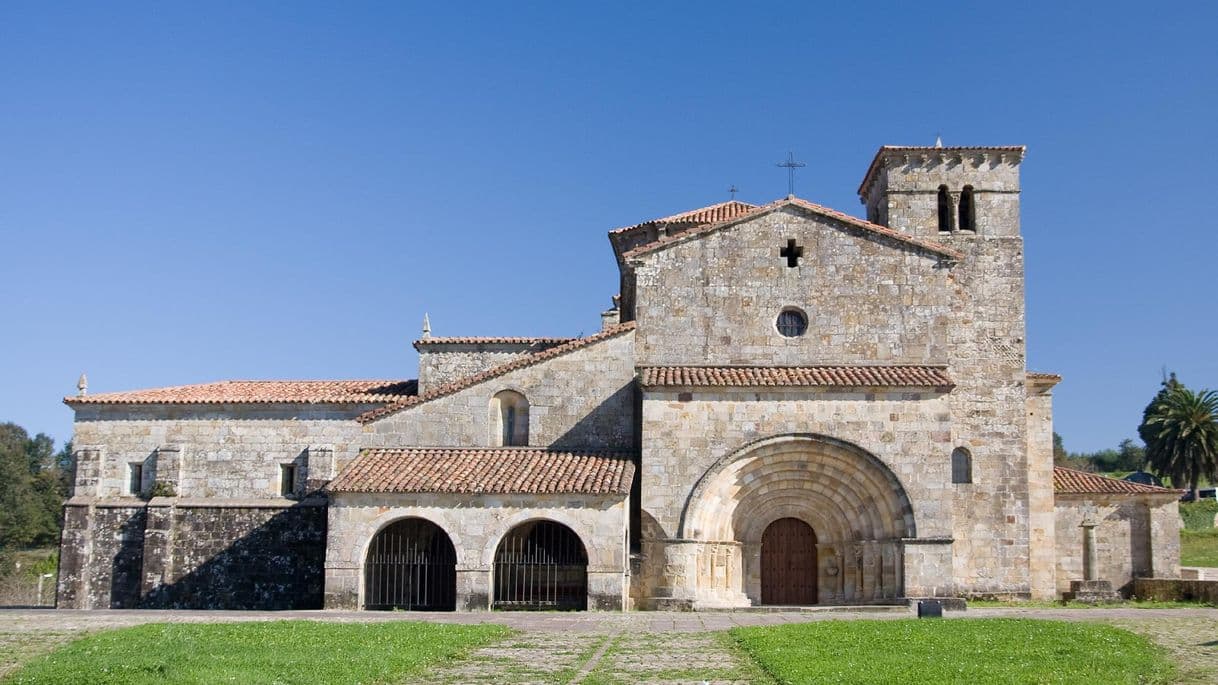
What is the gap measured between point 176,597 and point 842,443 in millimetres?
16269

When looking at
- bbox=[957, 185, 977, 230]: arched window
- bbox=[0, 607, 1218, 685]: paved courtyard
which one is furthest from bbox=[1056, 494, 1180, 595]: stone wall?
bbox=[957, 185, 977, 230]: arched window

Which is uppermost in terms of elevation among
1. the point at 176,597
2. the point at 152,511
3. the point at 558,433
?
the point at 558,433

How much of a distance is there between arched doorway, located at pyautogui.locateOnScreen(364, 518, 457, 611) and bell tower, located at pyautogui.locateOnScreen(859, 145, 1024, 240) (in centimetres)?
1382

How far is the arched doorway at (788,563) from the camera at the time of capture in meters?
28.4

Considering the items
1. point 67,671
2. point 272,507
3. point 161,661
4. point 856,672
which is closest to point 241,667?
Answer: point 161,661

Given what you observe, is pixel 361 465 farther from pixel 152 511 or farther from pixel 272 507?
pixel 152 511

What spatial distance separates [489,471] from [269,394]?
9.03 m

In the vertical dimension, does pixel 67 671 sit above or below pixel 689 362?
below

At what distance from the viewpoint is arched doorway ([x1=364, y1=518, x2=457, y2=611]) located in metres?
27.0

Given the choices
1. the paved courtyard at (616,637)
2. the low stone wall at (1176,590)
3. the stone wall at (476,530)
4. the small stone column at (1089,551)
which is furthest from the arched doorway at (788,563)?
the small stone column at (1089,551)

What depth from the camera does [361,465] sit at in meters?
27.5

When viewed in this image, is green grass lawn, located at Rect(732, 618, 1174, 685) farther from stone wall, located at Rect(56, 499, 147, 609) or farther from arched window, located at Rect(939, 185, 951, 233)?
stone wall, located at Rect(56, 499, 147, 609)

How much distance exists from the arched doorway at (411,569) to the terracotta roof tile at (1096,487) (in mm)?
16164

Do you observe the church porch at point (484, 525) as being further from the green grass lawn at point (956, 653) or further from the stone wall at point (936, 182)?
the stone wall at point (936, 182)
